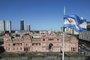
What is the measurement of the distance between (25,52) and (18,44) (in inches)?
186

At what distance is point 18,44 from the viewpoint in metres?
68.7

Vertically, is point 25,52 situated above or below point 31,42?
below

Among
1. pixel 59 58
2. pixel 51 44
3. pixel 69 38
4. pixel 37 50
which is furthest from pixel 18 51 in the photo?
pixel 59 58

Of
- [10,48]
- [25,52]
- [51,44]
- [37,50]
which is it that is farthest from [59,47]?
[10,48]

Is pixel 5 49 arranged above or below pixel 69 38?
below

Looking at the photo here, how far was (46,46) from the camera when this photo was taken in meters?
69.7

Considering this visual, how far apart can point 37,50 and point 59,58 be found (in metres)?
28.9

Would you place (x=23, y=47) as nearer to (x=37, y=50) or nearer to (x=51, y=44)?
(x=37, y=50)

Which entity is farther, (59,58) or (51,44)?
(51,44)

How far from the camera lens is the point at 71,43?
223 feet

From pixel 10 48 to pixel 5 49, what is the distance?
2318 mm

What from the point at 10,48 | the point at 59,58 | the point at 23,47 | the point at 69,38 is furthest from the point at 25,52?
the point at 59,58

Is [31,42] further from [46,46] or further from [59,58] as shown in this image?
[59,58]

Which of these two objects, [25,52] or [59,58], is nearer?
[59,58]
